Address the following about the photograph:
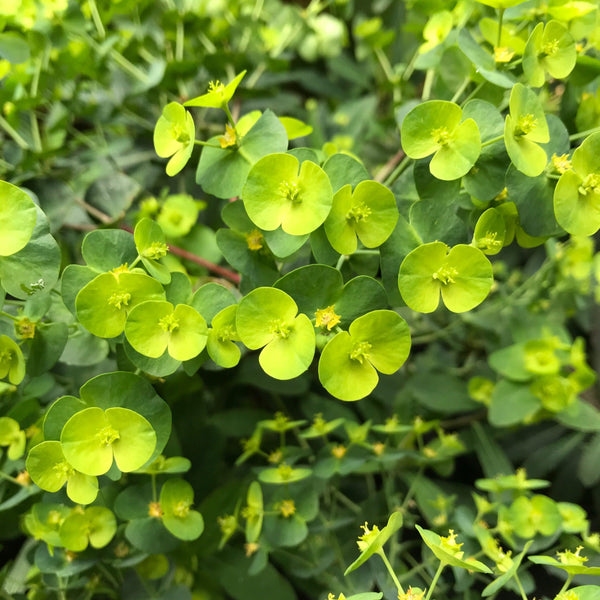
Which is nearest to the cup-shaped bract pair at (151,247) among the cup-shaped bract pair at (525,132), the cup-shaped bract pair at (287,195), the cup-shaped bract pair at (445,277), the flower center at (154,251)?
the flower center at (154,251)

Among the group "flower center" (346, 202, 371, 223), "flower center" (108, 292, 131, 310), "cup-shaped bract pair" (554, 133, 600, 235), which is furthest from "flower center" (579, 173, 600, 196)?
"flower center" (108, 292, 131, 310)

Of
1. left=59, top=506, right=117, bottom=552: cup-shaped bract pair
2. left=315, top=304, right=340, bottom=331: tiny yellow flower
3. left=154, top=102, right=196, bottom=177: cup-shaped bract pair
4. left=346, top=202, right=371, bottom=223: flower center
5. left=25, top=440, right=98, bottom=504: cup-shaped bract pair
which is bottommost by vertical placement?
left=59, top=506, right=117, bottom=552: cup-shaped bract pair

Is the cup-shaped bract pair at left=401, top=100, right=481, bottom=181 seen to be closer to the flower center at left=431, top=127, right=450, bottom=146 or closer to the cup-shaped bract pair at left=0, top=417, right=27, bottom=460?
the flower center at left=431, top=127, right=450, bottom=146

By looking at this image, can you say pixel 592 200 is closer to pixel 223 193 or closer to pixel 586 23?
pixel 586 23

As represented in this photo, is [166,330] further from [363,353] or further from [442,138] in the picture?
[442,138]

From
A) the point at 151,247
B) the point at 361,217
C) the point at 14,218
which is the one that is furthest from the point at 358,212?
the point at 14,218

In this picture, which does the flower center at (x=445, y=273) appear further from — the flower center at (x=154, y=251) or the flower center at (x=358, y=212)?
the flower center at (x=154, y=251)
